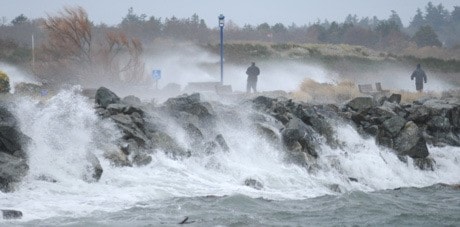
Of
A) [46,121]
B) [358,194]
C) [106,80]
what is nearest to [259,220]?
[358,194]

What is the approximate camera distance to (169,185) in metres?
14.4

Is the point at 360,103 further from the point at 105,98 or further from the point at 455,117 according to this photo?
the point at 105,98

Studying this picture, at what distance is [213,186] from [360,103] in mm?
10152

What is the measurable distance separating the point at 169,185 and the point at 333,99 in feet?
47.3

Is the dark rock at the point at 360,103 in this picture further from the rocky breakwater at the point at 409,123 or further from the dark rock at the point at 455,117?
the dark rock at the point at 455,117

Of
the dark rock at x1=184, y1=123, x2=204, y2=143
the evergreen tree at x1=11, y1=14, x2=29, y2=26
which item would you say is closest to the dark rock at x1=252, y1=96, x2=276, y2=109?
the dark rock at x1=184, y1=123, x2=204, y2=143

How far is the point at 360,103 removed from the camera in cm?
2355

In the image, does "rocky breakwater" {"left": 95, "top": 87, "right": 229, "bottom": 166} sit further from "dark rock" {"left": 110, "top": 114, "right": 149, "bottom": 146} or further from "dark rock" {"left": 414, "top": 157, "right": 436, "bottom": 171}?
"dark rock" {"left": 414, "top": 157, "right": 436, "bottom": 171}

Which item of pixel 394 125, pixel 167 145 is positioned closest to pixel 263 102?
pixel 394 125

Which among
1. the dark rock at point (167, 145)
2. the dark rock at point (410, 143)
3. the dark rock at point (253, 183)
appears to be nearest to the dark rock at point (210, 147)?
the dark rock at point (167, 145)

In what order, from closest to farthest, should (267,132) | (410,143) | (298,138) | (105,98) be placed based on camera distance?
(105,98), (298,138), (267,132), (410,143)

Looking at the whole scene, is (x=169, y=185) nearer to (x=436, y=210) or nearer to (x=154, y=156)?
(x=154, y=156)

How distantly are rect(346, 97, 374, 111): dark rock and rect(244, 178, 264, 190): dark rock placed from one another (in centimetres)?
889

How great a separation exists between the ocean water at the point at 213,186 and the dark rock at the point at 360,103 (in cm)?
337
